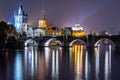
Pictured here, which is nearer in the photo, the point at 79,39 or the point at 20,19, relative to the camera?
the point at 79,39

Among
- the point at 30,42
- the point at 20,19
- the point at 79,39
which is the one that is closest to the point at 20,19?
the point at 20,19

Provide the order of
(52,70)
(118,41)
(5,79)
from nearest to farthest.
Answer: (5,79) → (52,70) → (118,41)

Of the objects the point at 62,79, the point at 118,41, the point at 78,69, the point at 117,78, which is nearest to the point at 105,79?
the point at 117,78

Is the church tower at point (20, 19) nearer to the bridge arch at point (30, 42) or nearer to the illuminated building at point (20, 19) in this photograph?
the illuminated building at point (20, 19)

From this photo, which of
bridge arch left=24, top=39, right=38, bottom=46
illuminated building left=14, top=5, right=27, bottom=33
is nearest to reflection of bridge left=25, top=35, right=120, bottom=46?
bridge arch left=24, top=39, right=38, bottom=46

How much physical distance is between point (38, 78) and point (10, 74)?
3.83 metres

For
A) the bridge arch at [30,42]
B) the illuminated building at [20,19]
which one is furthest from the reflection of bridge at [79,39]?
the illuminated building at [20,19]

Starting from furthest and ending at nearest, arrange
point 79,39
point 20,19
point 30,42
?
1. point 20,19
2. point 30,42
3. point 79,39

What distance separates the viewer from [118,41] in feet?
342

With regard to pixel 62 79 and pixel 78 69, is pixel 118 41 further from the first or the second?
pixel 62 79

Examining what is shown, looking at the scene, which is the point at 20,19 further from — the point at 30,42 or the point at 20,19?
the point at 30,42

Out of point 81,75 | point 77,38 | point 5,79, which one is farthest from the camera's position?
point 77,38

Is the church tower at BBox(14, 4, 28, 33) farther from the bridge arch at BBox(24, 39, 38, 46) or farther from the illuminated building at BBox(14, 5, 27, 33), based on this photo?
the bridge arch at BBox(24, 39, 38, 46)

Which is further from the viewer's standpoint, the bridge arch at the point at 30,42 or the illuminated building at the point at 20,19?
the illuminated building at the point at 20,19
